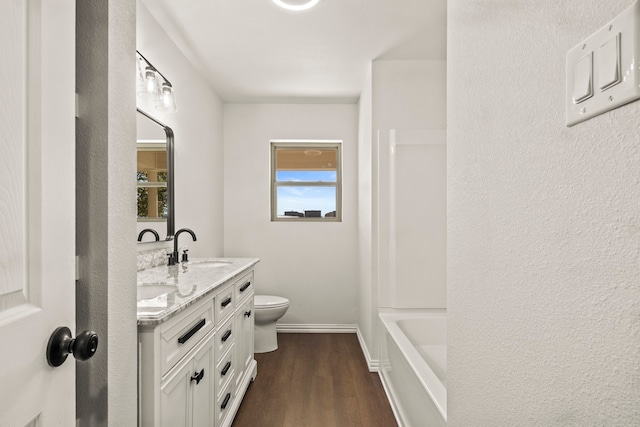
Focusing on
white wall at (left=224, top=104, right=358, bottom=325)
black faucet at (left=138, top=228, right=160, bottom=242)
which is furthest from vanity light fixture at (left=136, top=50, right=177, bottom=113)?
white wall at (left=224, top=104, right=358, bottom=325)

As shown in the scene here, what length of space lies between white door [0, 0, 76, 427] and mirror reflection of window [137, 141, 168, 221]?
5.33 feet


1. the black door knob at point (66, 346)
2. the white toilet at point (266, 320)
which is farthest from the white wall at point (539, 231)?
the white toilet at point (266, 320)

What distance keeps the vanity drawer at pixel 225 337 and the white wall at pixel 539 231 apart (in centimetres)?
126

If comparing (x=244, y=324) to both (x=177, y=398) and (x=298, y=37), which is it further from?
(x=298, y=37)

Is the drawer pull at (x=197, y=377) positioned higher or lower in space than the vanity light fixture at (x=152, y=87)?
lower

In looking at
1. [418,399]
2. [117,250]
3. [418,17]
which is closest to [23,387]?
[117,250]

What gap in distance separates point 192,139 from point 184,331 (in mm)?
2018

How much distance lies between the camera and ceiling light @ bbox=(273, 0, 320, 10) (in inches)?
85.4

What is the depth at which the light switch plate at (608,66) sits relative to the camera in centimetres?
44

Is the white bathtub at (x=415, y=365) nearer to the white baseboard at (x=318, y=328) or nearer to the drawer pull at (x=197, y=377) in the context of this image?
the drawer pull at (x=197, y=377)

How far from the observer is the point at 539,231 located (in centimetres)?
66

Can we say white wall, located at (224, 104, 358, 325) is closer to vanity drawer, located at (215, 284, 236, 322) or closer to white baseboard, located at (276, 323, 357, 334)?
white baseboard, located at (276, 323, 357, 334)

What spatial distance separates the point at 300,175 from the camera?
4199 mm

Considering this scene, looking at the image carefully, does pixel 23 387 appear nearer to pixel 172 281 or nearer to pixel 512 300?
pixel 512 300
